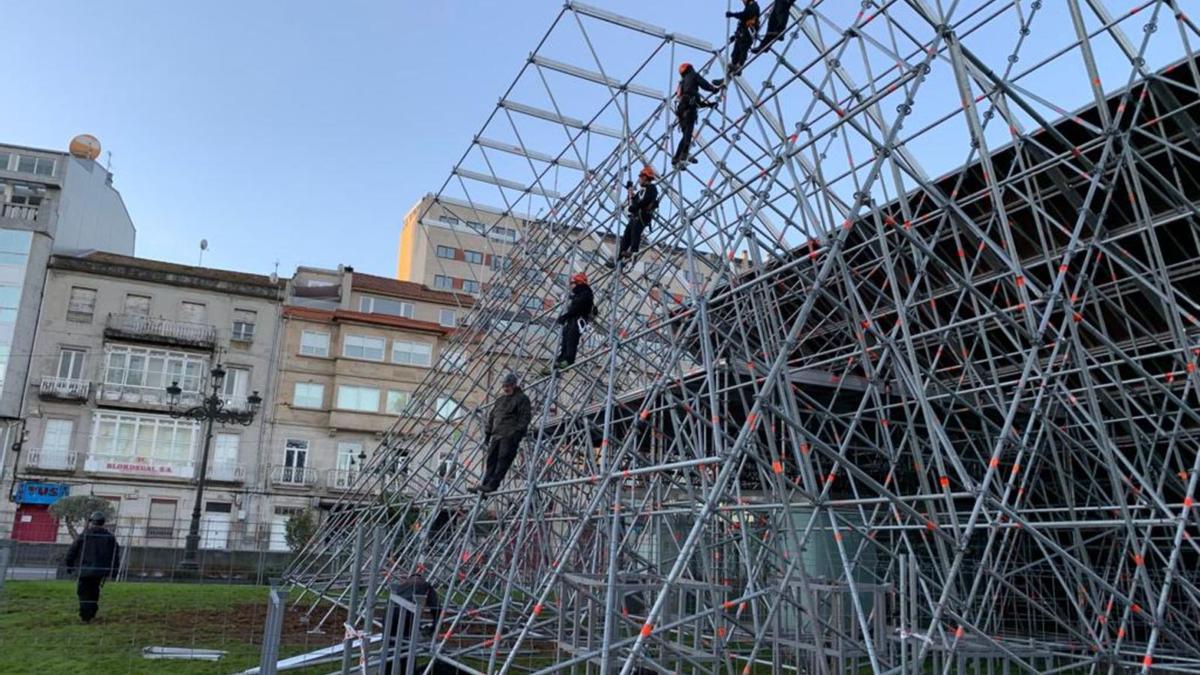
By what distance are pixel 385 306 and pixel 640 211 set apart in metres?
28.9

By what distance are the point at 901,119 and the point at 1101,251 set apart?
2.84 metres

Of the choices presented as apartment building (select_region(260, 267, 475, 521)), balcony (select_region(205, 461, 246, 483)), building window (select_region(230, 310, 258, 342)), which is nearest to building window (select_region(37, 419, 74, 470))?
balcony (select_region(205, 461, 246, 483))

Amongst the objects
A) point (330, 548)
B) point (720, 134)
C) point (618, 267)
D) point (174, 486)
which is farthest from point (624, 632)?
point (174, 486)

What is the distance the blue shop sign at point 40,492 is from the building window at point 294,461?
23.9 ft

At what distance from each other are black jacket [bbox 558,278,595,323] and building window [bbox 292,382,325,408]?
2624cm

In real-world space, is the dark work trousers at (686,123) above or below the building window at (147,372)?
below

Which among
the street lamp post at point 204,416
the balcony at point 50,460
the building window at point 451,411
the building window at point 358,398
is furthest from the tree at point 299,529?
the building window at point 451,411

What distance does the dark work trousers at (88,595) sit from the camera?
13.0 m

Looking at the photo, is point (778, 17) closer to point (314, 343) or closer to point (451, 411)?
point (451, 411)

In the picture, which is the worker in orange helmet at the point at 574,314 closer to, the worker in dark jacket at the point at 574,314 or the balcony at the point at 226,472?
the worker in dark jacket at the point at 574,314

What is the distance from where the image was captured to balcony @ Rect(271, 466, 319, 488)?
34.6 meters

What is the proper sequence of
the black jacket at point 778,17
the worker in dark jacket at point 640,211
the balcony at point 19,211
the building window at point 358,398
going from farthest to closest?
1. the building window at point 358,398
2. the balcony at point 19,211
3. the worker in dark jacket at point 640,211
4. the black jacket at point 778,17

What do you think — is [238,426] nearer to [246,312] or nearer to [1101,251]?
[246,312]

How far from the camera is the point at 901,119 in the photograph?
8148 mm
